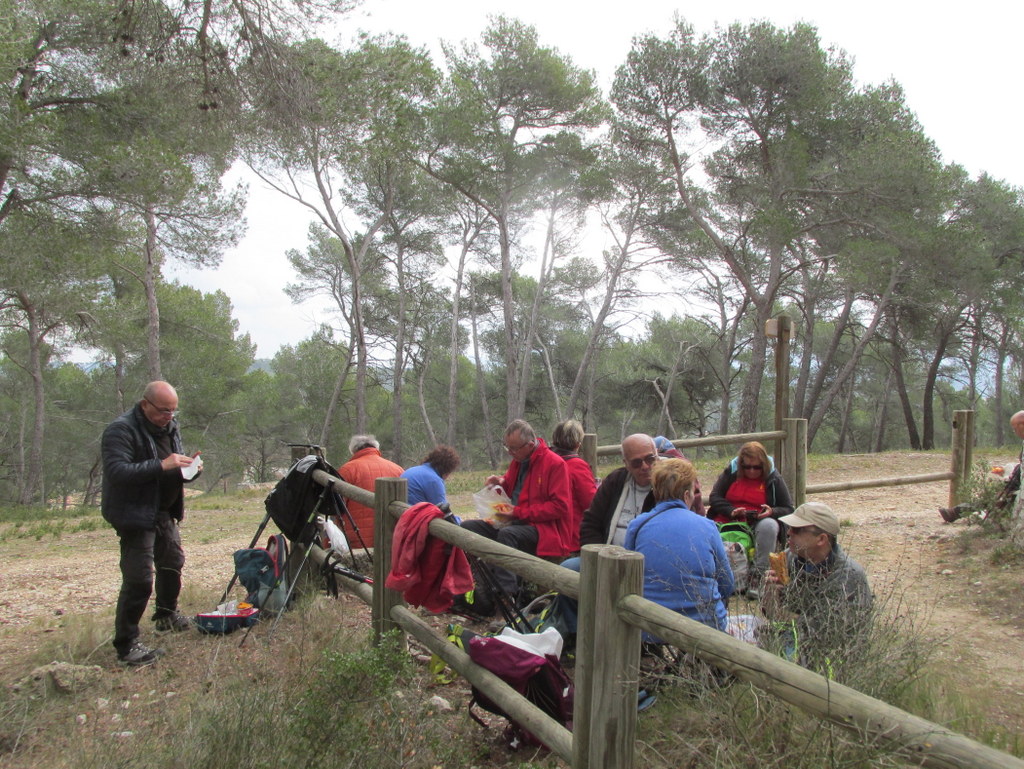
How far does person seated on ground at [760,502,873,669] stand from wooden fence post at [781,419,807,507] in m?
2.96

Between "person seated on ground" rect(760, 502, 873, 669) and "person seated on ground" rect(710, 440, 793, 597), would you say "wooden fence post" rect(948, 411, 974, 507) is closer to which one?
"person seated on ground" rect(710, 440, 793, 597)

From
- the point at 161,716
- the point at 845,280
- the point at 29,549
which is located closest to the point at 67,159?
the point at 29,549

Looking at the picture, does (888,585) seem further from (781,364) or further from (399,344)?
(399,344)

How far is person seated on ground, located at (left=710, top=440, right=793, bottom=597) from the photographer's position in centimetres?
451

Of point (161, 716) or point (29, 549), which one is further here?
point (29, 549)

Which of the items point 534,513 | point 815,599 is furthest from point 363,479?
point 815,599

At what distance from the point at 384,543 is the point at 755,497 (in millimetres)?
2725

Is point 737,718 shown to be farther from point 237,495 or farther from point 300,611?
point 237,495

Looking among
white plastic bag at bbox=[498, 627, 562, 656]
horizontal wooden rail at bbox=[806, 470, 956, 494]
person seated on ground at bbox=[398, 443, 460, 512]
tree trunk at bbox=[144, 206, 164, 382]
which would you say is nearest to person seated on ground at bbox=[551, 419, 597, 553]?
person seated on ground at bbox=[398, 443, 460, 512]

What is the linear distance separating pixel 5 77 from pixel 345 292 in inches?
645

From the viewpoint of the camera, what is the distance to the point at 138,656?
3.53m

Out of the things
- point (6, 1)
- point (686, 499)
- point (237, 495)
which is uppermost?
point (6, 1)

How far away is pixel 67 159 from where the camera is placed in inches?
355

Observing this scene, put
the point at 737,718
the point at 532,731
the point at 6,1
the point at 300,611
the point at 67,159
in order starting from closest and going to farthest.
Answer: the point at 737,718 → the point at 532,731 → the point at 300,611 → the point at 6,1 → the point at 67,159
